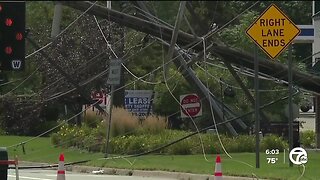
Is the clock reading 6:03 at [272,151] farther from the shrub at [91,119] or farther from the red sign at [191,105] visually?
the shrub at [91,119]

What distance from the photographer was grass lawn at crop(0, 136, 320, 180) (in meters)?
18.6

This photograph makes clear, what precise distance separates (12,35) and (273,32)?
760 centimetres

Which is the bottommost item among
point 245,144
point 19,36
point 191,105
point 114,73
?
point 245,144

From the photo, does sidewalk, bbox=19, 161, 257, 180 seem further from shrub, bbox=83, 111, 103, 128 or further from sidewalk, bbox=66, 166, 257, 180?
shrub, bbox=83, 111, 103, 128

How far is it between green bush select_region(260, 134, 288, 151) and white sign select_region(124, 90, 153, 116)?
763cm

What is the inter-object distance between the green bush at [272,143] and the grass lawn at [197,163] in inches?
53.2

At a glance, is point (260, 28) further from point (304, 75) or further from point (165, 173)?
point (304, 75)

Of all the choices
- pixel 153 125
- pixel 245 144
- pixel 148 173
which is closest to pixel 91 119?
pixel 153 125

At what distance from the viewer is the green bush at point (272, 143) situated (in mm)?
26422

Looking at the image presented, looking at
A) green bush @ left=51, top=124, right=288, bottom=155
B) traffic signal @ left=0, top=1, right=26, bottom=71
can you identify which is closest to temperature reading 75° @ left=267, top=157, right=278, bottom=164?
green bush @ left=51, top=124, right=288, bottom=155

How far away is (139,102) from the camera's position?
33.3m

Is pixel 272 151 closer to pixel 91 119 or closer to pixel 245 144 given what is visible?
pixel 245 144

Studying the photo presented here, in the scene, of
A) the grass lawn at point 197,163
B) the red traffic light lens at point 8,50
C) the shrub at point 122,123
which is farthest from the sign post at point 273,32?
the shrub at point 122,123

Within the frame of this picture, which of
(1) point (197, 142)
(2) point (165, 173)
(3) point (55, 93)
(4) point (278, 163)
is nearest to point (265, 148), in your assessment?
(1) point (197, 142)
